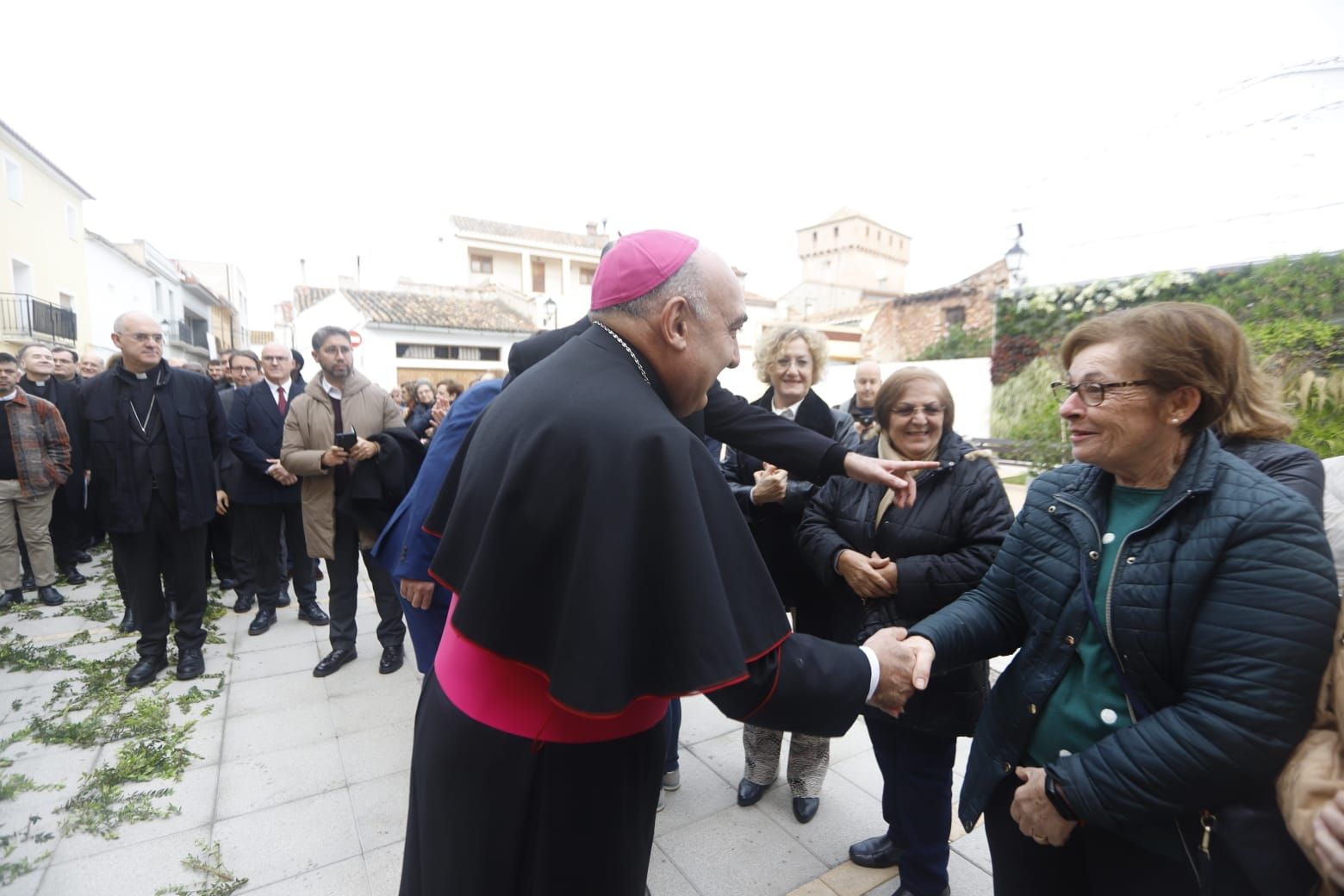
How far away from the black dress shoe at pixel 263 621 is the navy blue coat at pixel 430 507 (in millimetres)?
2932

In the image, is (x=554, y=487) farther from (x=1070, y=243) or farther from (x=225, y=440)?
(x=1070, y=243)

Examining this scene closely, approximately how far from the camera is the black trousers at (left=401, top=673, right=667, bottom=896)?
140cm

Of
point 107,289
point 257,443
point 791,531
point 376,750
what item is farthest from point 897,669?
point 107,289

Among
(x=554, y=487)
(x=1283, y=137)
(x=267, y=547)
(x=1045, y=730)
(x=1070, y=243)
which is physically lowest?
(x=267, y=547)

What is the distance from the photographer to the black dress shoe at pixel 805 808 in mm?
3088

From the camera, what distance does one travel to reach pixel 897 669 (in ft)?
5.66

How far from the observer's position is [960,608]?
2.00 m

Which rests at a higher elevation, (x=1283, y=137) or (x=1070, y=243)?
(x=1283, y=137)

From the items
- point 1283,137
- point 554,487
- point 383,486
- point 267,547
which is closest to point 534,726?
point 554,487

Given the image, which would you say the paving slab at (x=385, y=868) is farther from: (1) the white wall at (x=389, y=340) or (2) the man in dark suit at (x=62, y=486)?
(1) the white wall at (x=389, y=340)

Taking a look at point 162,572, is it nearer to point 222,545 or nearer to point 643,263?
point 222,545

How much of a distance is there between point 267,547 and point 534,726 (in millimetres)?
5264

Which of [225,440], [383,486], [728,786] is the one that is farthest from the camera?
[225,440]

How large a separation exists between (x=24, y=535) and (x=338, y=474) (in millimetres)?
3811
